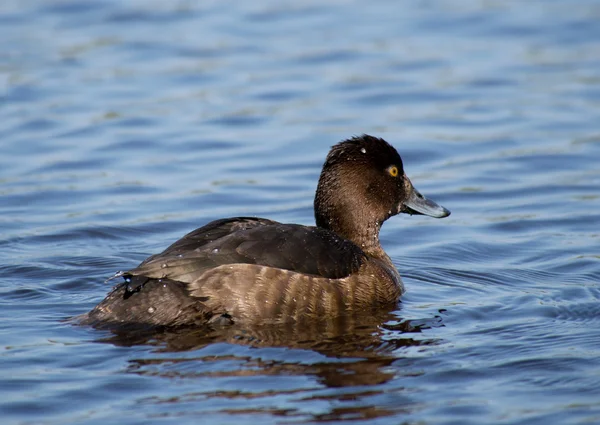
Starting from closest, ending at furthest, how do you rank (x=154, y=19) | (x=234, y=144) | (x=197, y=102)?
(x=234, y=144) < (x=197, y=102) < (x=154, y=19)

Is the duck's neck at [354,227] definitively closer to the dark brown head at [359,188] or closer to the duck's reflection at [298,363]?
the dark brown head at [359,188]

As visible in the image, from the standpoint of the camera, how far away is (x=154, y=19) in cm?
1698

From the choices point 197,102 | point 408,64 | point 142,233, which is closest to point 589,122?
point 408,64

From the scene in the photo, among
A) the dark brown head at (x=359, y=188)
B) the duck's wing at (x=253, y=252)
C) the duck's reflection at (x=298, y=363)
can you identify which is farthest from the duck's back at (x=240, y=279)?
the dark brown head at (x=359, y=188)

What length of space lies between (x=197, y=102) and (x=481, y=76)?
3705 millimetres

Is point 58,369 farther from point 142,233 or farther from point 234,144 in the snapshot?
point 234,144

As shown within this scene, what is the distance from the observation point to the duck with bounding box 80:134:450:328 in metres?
6.97

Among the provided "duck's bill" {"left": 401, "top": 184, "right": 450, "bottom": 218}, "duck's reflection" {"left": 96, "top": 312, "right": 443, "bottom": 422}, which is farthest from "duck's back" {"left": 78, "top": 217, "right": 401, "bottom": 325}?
"duck's bill" {"left": 401, "top": 184, "right": 450, "bottom": 218}

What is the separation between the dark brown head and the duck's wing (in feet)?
1.78

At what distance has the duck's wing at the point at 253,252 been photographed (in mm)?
6969

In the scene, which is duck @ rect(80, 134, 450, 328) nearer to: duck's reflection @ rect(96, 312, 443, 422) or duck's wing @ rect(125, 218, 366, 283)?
duck's wing @ rect(125, 218, 366, 283)

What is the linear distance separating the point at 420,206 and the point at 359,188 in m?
0.71

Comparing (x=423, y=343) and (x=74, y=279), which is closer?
(x=423, y=343)

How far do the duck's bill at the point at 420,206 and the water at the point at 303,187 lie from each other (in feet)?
1.47
